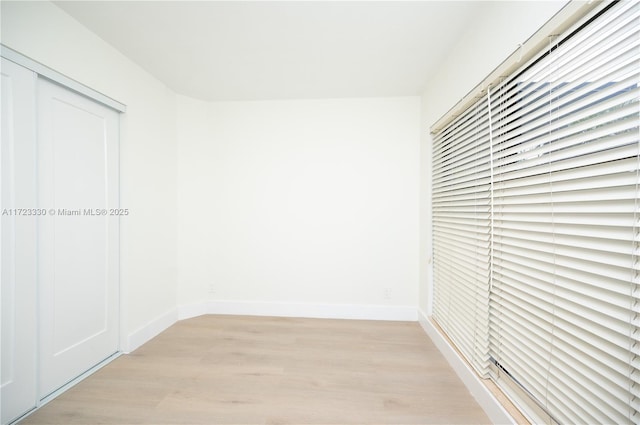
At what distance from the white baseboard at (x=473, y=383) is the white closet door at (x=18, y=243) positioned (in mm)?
2810

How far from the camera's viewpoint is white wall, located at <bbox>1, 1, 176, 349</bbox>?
153 centimetres

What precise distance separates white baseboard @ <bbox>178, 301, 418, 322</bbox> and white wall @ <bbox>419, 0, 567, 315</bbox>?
314 millimetres

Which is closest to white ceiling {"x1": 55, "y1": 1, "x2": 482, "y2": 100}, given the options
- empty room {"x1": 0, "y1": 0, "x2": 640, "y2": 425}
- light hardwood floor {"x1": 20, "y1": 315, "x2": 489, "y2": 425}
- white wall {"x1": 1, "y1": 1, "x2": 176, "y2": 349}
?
empty room {"x1": 0, "y1": 0, "x2": 640, "y2": 425}

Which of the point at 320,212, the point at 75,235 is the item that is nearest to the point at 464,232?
the point at 320,212

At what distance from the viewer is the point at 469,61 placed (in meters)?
1.75

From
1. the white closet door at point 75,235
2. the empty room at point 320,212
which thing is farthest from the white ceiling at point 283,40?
the white closet door at point 75,235

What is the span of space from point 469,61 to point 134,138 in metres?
2.86

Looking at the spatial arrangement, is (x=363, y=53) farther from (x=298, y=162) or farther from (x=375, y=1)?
(x=298, y=162)

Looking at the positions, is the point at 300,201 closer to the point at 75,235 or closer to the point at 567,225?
the point at 75,235

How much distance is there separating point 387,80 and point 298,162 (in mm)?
1284

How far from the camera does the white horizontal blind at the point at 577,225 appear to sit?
830 mm

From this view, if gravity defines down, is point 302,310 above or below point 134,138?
below

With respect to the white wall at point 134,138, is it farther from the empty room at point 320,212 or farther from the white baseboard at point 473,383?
the white baseboard at point 473,383

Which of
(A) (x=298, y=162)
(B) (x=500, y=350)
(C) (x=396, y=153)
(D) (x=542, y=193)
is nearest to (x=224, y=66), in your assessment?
(A) (x=298, y=162)
